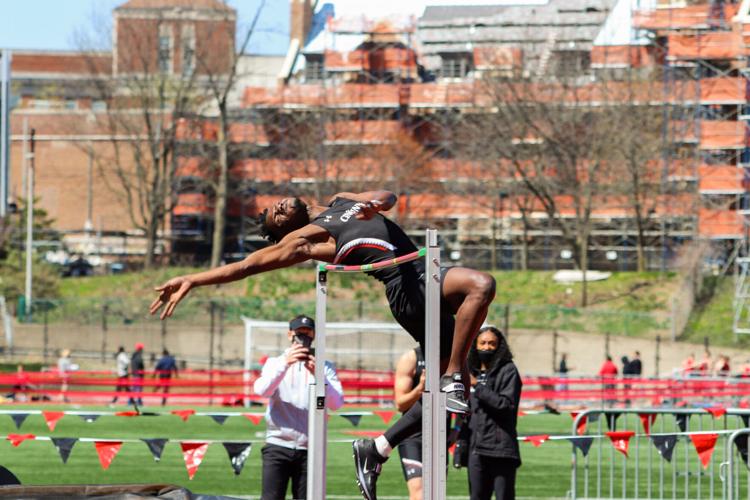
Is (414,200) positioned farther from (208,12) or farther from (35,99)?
(35,99)

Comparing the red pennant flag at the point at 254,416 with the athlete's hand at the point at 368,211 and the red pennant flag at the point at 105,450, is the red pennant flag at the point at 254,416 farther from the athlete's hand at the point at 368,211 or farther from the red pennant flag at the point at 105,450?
the athlete's hand at the point at 368,211

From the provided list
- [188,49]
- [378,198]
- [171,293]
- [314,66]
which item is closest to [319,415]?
[171,293]

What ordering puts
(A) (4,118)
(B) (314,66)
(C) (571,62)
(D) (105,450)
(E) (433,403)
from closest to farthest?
(E) (433,403) → (D) (105,450) → (A) (4,118) → (C) (571,62) → (B) (314,66)

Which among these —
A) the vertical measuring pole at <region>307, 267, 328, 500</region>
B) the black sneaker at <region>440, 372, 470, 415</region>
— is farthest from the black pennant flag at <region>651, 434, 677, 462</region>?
the vertical measuring pole at <region>307, 267, 328, 500</region>

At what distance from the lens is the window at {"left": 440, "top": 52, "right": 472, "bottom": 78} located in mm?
79312

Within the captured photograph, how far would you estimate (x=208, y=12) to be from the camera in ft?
245

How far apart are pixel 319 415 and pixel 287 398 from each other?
11.0 feet

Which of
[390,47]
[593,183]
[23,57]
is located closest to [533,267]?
[593,183]

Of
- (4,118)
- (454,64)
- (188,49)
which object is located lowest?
(4,118)

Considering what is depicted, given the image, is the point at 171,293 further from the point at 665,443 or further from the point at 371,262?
the point at 665,443

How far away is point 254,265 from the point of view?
7938mm

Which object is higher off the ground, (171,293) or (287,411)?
(171,293)

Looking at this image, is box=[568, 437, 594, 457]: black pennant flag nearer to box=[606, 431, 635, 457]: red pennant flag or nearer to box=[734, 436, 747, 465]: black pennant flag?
box=[606, 431, 635, 457]: red pennant flag

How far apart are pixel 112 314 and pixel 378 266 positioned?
4782 cm
